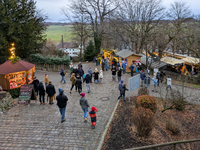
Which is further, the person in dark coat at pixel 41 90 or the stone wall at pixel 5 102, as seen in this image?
the person in dark coat at pixel 41 90

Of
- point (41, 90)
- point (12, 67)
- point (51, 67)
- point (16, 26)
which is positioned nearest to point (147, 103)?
point (41, 90)

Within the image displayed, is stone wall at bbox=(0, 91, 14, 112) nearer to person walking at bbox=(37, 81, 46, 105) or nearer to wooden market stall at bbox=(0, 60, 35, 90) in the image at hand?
wooden market stall at bbox=(0, 60, 35, 90)

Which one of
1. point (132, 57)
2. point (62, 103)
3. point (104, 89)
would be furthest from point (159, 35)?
point (62, 103)

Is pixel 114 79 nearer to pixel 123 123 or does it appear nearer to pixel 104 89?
pixel 104 89

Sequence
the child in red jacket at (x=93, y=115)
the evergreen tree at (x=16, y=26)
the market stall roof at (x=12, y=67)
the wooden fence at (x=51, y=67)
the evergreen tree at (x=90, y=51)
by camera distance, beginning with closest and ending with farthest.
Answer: the child in red jacket at (x=93, y=115)
the market stall roof at (x=12, y=67)
the evergreen tree at (x=16, y=26)
the wooden fence at (x=51, y=67)
the evergreen tree at (x=90, y=51)

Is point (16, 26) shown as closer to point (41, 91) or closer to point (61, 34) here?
point (41, 91)

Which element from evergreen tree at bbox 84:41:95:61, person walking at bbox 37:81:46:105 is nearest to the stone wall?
person walking at bbox 37:81:46:105

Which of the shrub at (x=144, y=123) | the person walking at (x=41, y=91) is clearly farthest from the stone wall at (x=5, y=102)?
the shrub at (x=144, y=123)

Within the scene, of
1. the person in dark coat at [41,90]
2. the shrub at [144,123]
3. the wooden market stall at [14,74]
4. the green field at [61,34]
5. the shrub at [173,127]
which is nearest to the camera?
the shrub at [144,123]

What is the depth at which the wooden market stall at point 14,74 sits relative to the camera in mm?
12391

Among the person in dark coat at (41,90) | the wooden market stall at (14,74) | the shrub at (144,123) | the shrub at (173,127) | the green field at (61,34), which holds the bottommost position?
the shrub at (173,127)

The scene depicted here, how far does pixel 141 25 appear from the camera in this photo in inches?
1052

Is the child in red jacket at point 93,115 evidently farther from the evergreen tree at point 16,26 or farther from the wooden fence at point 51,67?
the evergreen tree at point 16,26

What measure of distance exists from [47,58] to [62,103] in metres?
16.6
